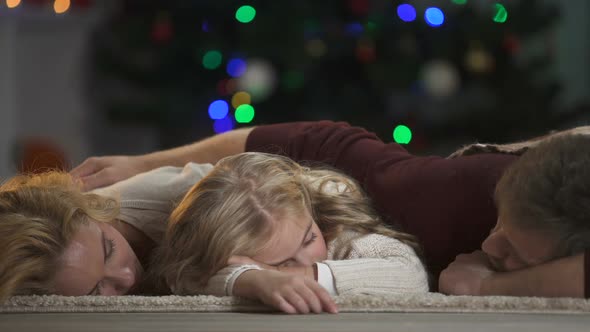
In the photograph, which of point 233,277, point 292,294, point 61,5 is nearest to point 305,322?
point 292,294

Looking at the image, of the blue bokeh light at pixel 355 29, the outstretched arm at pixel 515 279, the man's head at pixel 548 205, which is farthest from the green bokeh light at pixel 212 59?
the man's head at pixel 548 205

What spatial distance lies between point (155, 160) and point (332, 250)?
0.61m

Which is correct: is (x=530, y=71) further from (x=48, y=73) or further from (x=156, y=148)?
(x=48, y=73)

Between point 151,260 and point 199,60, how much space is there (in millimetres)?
1985

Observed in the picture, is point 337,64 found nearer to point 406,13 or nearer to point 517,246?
point 406,13

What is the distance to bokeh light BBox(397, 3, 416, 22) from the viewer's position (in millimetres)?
3184

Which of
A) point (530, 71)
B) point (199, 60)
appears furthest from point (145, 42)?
point (530, 71)

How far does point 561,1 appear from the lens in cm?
392

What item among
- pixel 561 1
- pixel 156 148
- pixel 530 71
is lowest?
pixel 156 148

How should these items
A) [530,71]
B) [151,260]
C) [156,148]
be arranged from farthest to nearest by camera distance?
1. [156,148]
2. [530,71]
3. [151,260]

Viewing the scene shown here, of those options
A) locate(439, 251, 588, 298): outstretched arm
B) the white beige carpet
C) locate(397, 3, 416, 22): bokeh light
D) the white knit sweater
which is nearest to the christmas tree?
locate(397, 3, 416, 22): bokeh light

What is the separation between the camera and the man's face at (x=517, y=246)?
109 cm

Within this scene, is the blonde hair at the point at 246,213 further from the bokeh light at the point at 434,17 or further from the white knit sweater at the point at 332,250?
the bokeh light at the point at 434,17

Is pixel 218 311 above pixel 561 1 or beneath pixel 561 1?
beneath
